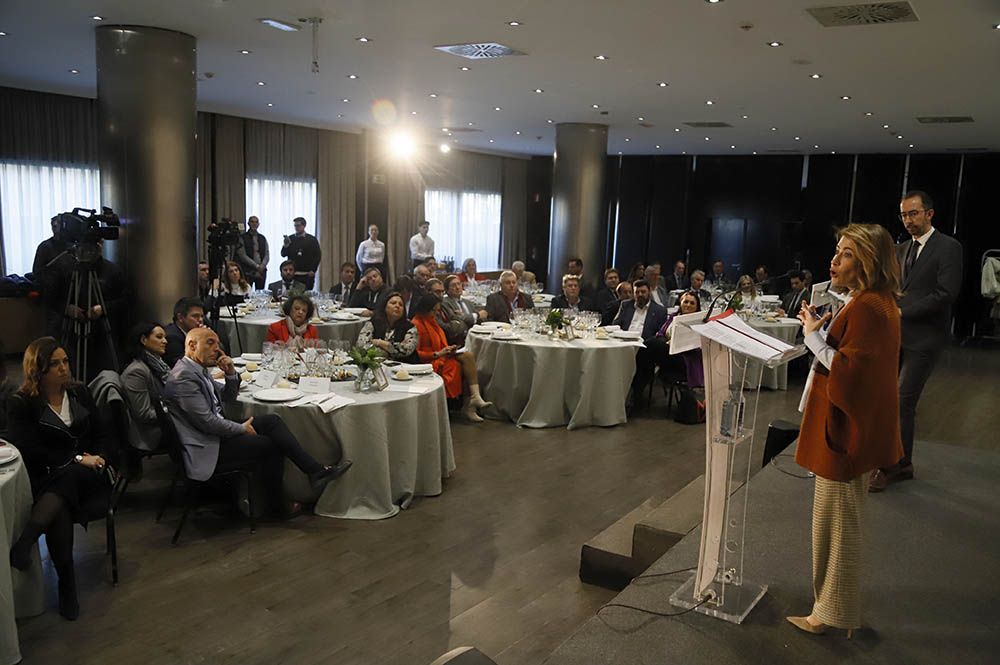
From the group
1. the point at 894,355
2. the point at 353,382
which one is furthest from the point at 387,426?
the point at 894,355

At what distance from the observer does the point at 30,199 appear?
11.2 m

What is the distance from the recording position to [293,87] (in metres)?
10.5

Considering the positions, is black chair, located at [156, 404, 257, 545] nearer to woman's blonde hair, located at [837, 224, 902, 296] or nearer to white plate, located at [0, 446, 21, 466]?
white plate, located at [0, 446, 21, 466]

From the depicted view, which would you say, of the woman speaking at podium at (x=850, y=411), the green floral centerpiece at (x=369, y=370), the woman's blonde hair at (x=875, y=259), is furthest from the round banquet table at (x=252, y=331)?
the woman's blonde hair at (x=875, y=259)

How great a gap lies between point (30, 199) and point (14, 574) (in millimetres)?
9116

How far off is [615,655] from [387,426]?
8.55 ft

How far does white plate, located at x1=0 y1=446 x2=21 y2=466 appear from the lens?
3.54m

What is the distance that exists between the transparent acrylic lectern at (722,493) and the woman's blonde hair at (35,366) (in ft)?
9.94

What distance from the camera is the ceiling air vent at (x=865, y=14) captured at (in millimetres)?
5604

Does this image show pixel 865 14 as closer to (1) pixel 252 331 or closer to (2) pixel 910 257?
(2) pixel 910 257

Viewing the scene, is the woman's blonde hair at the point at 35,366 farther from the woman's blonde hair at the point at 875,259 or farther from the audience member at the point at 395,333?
the woman's blonde hair at the point at 875,259

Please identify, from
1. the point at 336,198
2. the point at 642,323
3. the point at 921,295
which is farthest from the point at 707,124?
the point at 921,295

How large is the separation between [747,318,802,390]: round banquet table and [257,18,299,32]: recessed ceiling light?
19.1ft

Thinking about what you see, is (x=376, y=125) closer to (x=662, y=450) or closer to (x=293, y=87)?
(x=293, y=87)
